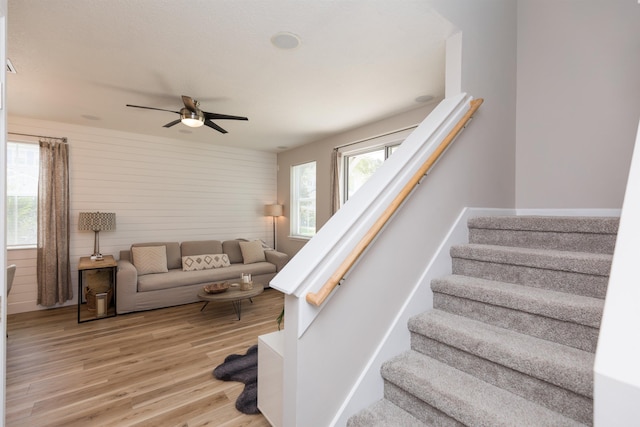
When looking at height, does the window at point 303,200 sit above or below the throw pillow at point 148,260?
above

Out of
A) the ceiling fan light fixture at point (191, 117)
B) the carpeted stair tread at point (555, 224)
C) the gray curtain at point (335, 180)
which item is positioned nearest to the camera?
the carpeted stair tread at point (555, 224)

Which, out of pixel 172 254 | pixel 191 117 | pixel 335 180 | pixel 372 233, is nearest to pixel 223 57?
pixel 191 117

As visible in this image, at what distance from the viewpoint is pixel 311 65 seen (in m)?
2.72

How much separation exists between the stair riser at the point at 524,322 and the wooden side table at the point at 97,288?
4292mm

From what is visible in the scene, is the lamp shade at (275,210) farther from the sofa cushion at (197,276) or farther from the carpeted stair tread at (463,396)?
the carpeted stair tread at (463,396)

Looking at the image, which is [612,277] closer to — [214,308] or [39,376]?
[39,376]

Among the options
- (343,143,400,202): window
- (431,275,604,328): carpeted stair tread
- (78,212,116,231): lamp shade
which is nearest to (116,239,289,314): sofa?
(78,212,116,231): lamp shade

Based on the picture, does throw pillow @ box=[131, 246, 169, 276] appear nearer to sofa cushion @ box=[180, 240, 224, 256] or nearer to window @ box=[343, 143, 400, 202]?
sofa cushion @ box=[180, 240, 224, 256]

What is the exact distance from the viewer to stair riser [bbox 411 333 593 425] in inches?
46.9

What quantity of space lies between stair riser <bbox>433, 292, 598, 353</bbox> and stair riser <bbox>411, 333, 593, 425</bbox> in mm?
270

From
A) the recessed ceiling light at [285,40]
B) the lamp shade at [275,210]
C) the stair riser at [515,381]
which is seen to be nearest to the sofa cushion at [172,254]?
the lamp shade at [275,210]

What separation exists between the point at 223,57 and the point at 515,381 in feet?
9.92

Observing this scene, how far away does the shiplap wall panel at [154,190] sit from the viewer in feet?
14.7

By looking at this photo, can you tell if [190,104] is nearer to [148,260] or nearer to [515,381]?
[148,260]
